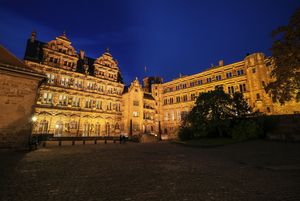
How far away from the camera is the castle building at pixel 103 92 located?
31.4 meters

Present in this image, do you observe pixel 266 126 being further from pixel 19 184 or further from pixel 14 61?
pixel 14 61

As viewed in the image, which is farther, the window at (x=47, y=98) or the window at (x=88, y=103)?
the window at (x=88, y=103)

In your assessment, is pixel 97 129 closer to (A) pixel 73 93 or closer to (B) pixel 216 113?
(A) pixel 73 93

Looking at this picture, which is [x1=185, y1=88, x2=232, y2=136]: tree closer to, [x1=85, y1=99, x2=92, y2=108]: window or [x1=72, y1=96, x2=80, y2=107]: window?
[x1=85, y1=99, x2=92, y2=108]: window

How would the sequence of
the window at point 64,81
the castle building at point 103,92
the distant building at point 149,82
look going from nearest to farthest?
the castle building at point 103,92 → the window at point 64,81 → the distant building at point 149,82

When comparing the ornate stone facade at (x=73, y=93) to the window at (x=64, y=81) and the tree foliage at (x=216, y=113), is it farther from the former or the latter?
the tree foliage at (x=216, y=113)

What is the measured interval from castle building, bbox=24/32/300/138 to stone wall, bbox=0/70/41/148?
1699 centimetres

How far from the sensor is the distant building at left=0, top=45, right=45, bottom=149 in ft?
44.5

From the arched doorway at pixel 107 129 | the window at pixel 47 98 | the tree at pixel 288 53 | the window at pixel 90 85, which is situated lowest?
the arched doorway at pixel 107 129

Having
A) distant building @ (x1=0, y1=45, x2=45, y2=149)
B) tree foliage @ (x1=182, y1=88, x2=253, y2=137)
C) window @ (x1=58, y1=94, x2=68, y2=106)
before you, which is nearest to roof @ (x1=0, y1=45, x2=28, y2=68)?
distant building @ (x1=0, y1=45, x2=45, y2=149)

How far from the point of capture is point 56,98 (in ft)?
105

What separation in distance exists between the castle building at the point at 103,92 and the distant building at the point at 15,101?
16.9 m

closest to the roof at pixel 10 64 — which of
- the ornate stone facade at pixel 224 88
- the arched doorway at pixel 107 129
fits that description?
the arched doorway at pixel 107 129

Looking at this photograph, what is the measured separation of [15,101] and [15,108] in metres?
0.65
